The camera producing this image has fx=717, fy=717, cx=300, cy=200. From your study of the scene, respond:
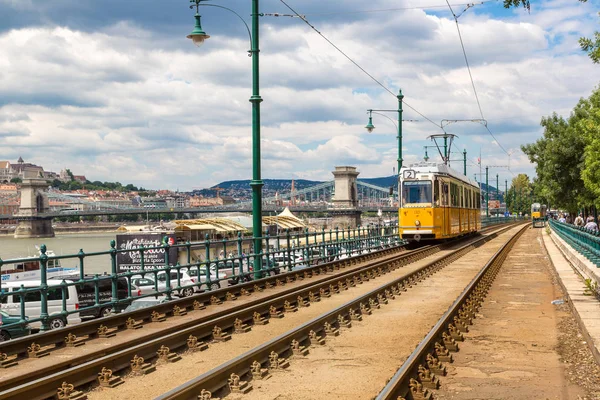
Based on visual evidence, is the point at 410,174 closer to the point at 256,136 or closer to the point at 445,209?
the point at 445,209

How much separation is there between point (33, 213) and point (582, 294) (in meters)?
150

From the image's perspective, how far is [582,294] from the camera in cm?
1359

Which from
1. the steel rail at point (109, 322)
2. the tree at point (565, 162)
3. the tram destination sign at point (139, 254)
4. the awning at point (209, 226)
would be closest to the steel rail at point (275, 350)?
the steel rail at point (109, 322)

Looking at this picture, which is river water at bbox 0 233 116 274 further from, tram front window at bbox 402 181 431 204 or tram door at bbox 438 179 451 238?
tram door at bbox 438 179 451 238

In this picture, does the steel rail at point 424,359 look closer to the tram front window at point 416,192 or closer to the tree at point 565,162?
the tram front window at point 416,192

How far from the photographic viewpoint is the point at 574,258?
20.5 meters

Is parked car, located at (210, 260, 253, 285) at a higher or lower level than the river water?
higher

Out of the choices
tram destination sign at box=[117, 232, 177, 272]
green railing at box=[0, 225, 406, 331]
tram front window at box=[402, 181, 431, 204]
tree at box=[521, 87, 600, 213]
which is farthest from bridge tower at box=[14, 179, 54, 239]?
green railing at box=[0, 225, 406, 331]

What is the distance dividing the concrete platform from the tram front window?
619 centimetres

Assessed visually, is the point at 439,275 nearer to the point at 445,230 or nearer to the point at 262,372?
the point at 445,230

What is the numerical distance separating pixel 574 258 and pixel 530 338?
37.9 ft

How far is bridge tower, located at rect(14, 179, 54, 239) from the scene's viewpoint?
142250 mm

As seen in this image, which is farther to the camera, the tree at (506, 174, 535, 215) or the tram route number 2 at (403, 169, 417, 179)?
the tree at (506, 174, 535, 215)

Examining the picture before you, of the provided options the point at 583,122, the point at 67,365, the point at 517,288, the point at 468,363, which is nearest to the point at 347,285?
the point at 517,288
